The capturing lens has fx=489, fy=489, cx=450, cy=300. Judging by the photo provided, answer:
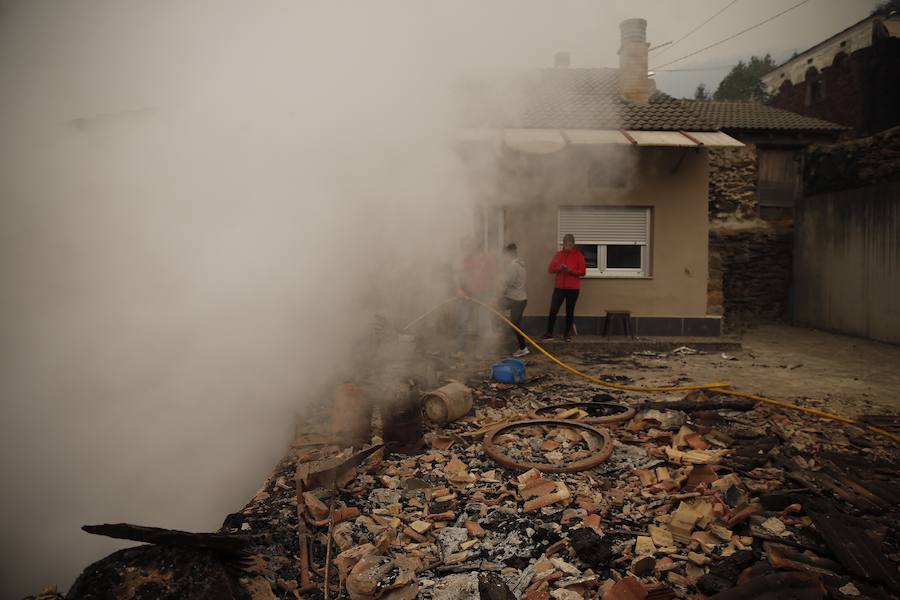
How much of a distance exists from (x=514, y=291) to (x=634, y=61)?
516 centimetres

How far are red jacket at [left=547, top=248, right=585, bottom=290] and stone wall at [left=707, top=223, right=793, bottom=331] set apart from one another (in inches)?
222

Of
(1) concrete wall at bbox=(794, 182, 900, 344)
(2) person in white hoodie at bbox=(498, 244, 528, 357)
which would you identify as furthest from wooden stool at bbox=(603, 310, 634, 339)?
(1) concrete wall at bbox=(794, 182, 900, 344)

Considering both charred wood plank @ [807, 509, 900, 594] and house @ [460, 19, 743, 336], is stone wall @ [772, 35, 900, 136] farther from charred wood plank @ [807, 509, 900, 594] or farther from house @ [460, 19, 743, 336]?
charred wood plank @ [807, 509, 900, 594]

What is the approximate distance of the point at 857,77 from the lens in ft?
49.9

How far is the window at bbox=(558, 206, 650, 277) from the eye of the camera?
872 cm

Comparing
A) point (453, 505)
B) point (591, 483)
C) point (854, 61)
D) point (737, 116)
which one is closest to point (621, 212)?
point (591, 483)

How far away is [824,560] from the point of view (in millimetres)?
2627

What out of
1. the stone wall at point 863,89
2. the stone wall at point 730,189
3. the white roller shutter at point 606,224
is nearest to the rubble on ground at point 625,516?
the white roller shutter at point 606,224

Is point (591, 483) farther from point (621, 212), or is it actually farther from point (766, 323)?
point (766, 323)

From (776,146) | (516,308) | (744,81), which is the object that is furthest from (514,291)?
(744,81)

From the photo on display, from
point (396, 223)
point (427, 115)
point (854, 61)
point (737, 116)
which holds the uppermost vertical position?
point (854, 61)

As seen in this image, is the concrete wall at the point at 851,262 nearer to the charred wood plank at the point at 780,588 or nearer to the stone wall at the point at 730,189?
the stone wall at the point at 730,189

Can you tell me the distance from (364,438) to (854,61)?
760 inches

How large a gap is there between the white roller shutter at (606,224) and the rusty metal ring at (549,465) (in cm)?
489
